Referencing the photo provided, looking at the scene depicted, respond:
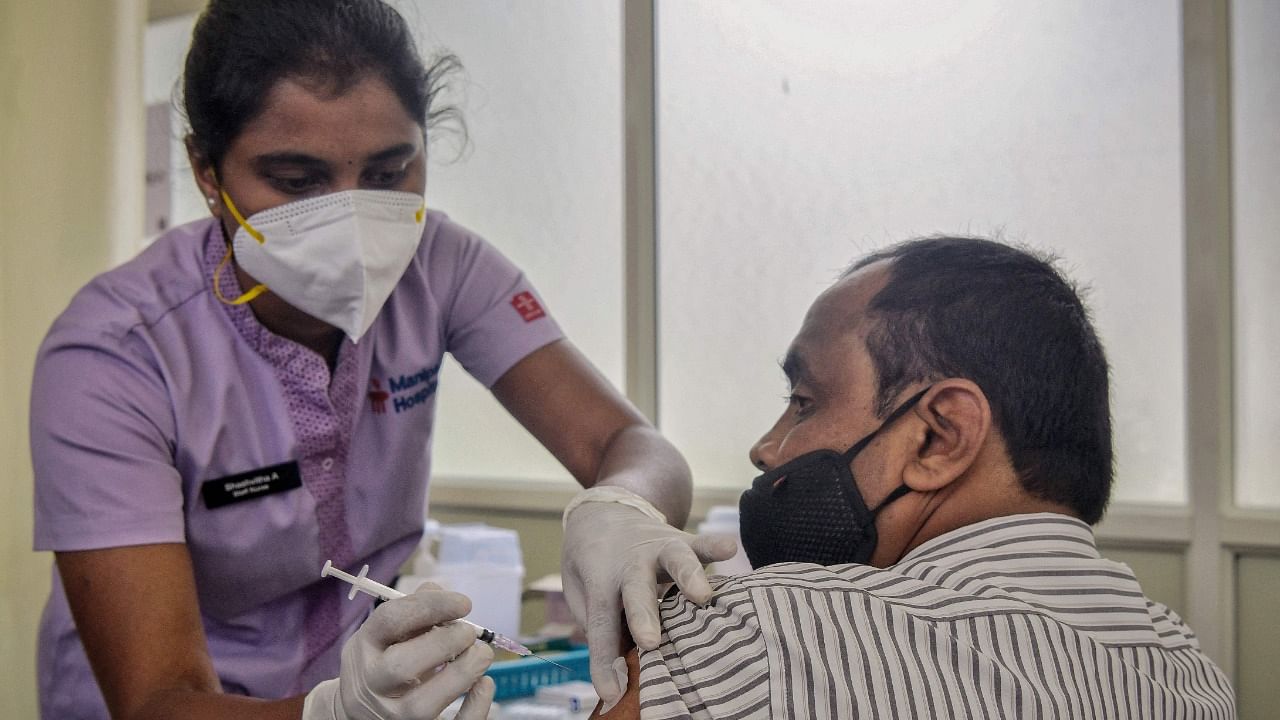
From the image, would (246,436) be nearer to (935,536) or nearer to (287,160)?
(287,160)

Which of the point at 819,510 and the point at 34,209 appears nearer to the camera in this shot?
the point at 819,510

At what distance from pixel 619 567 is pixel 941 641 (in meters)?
0.35

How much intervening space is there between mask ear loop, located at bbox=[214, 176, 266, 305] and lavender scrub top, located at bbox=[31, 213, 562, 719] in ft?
0.04

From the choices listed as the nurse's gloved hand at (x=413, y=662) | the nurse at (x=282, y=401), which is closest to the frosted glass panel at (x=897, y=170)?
the nurse at (x=282, y=401)

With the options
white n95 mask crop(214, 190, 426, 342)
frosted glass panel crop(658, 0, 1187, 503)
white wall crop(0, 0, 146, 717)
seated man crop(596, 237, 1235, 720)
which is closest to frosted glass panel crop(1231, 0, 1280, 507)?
frosted glass panel crop(658, 0, 1187, 503)

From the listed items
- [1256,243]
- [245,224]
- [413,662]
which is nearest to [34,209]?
[245,224]

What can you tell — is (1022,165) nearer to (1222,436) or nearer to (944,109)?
(944,109)

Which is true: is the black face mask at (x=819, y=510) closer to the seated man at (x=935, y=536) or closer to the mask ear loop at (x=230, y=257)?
the seated man at (x=935, y=536)

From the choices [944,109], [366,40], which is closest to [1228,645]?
[944,109]

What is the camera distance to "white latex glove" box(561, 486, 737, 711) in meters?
0.93

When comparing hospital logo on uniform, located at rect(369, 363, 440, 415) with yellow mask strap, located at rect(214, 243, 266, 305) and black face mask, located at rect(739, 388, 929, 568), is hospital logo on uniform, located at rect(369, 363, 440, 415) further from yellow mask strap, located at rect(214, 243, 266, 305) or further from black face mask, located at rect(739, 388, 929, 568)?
black face mask, located at rect(739, 388, 929, 568)

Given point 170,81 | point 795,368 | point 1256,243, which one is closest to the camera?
point 795,368

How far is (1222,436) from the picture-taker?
6.57 ft

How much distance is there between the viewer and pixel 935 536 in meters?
0.99
